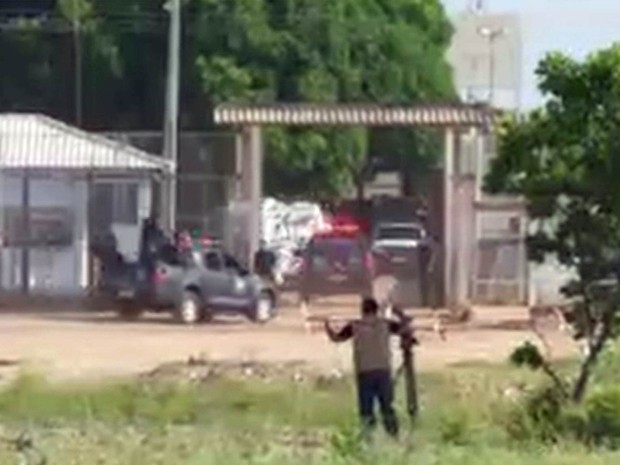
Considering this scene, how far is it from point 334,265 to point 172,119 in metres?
7.72

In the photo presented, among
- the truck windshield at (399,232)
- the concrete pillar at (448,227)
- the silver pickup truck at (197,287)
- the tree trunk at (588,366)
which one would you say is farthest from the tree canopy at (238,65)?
the tree trunk at (588,366)

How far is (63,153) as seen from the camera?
58688 millimetres

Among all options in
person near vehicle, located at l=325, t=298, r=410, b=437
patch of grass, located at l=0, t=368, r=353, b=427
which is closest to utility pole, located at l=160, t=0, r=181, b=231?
patch of grass, located at l=0, t=368, r=353, b=427

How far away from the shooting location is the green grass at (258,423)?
50.0 ft

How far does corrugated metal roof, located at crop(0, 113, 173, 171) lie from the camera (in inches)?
2293

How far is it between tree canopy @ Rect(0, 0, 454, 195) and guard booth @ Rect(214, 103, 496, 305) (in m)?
10.7

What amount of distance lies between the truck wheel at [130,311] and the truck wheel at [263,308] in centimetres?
258

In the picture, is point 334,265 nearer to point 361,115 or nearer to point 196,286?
point 361,115

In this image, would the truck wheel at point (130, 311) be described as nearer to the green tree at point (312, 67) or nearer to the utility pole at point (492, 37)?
the green tree at point (312, 67)

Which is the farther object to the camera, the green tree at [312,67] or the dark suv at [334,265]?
the green tree at [312,67]

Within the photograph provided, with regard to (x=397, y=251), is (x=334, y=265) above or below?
below

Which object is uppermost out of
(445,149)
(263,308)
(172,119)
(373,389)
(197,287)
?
(172,119)

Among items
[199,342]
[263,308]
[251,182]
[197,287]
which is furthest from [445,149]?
[199,342]

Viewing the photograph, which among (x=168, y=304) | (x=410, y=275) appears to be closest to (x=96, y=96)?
(x=410, y=275)
